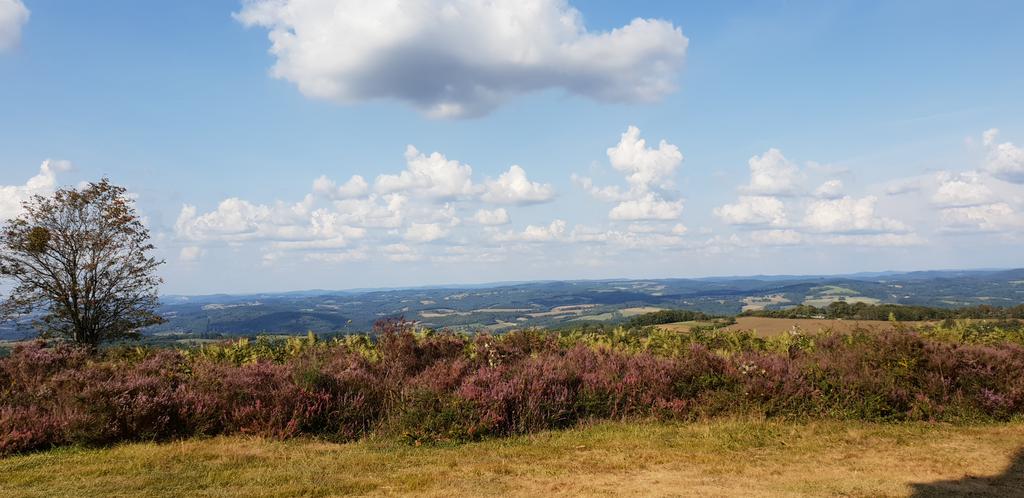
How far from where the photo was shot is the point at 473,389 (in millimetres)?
9906

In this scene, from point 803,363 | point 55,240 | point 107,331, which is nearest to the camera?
point 803,363

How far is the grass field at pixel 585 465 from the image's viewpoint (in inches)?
261

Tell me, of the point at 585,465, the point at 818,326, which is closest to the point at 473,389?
the point at 585,465

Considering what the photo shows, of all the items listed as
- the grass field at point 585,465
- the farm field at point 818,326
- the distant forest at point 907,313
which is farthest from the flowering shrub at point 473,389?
the distant forest at point 907,313

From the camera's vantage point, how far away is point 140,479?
22.5ft

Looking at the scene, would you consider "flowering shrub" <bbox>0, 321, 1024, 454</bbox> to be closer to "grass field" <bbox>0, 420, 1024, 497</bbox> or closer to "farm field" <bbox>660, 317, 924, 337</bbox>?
"grass field" <bbox>0, 420, 1024, 497</bbox>

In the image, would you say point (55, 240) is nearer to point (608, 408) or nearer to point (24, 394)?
point (24, 394)

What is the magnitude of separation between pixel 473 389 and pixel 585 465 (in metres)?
2.83

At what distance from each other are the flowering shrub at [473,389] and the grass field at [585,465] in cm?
55

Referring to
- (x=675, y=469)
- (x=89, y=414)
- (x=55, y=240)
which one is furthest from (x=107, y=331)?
(x=675, y=469)

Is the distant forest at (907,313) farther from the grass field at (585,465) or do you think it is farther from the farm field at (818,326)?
the grass field at (585,465)

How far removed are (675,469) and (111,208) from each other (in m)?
16.7

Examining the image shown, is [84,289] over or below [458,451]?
over

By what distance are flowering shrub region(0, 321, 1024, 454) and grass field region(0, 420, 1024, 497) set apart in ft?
1.80
